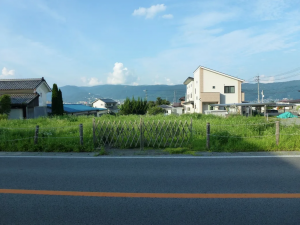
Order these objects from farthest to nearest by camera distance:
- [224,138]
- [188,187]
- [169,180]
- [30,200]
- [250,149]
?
[224,138]
[250,149]
[169,180]
[188,187]
[30,200]

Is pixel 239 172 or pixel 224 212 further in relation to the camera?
pixel 239 172

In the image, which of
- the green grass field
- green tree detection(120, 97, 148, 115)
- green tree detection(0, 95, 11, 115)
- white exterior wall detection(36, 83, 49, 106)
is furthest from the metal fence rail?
green tree detection(120, 97, 148, 115)

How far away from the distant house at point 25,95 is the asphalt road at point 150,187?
18.2 m

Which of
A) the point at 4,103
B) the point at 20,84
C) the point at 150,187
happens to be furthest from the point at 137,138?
the point at 20,84

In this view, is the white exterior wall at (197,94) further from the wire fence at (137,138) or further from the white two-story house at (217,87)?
the wire fence at (137,138)

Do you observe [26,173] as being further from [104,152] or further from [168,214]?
[168,214]

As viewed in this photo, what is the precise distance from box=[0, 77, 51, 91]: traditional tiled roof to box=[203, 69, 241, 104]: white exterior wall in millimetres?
25157

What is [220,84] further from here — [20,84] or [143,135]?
[143,135]

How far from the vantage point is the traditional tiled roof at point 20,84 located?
1030 inches

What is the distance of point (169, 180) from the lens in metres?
4.69

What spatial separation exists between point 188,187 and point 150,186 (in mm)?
748

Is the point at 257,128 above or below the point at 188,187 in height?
above

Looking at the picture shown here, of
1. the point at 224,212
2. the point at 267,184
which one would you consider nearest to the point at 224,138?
the point at 267,184

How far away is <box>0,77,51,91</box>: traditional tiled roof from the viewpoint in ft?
85.8
